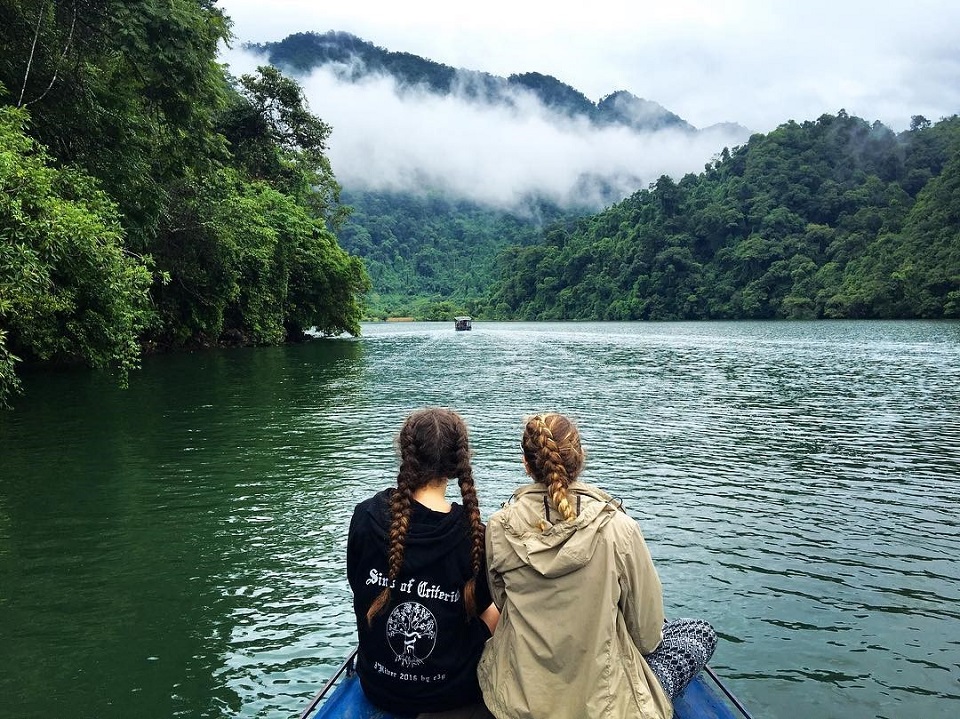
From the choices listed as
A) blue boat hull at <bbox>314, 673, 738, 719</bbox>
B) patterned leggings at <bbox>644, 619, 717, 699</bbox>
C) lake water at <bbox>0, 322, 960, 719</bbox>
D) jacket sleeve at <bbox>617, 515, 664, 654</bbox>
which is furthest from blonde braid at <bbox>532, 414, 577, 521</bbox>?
lake water at <bbox>0, 322, 960, 719</bbox>

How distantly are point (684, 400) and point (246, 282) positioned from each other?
96.8 ft

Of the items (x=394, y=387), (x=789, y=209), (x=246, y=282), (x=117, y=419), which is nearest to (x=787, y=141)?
(x=789, y=209)

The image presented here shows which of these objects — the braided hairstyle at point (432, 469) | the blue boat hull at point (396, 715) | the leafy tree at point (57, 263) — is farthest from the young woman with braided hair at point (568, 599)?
the leafy tree at point (57, 263)

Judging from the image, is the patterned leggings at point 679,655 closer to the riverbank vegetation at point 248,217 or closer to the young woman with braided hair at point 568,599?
the young woman with braided hair at point 568,599

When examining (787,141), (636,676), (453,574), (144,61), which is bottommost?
(636,676)

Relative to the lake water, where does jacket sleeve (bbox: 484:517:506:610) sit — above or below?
above

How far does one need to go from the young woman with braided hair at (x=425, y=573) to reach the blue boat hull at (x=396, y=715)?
346mm

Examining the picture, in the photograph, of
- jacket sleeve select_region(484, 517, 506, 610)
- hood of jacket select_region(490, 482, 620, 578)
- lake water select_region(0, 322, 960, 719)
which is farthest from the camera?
lake water select_region(0, 322, 960, 719)

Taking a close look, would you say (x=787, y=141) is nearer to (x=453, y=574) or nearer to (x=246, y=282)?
(x=246, y=282)

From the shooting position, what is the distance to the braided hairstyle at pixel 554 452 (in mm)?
3168

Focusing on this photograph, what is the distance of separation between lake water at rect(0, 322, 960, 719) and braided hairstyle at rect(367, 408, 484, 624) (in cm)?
278

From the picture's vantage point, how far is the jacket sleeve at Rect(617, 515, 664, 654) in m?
3.12

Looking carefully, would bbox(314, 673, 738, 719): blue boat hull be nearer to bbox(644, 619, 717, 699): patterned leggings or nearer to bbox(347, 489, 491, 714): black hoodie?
bbox(644, 619, 717, 699): patterned leggings

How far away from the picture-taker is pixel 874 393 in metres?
23.8
